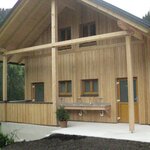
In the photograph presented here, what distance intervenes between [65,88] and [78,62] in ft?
4.92

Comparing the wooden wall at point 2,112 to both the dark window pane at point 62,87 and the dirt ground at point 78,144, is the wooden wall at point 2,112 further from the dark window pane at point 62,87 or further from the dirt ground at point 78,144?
the dirt ground at point 78,144

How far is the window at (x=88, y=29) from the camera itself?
14289 mm

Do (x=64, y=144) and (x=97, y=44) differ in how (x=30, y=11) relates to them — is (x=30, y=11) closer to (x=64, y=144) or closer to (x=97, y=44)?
(x=97, y=44)

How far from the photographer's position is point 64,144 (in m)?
9.41

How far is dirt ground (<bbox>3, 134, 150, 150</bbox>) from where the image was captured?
853 centimetres

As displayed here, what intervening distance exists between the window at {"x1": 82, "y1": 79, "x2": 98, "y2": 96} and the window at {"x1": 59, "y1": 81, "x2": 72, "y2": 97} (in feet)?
2.62

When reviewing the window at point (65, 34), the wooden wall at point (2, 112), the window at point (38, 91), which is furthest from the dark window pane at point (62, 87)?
the wooden wall at point (2, 112)

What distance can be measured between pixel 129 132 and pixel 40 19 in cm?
765

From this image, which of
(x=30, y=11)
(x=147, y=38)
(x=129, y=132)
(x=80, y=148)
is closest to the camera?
(x=80, y=148)

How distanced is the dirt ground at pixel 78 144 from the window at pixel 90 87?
3885 millimetres

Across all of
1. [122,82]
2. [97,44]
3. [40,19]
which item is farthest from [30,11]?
[122,82]

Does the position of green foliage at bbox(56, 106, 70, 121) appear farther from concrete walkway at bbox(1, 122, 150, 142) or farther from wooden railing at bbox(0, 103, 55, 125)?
wooden railing at bbox(0, 103, 55, 125)

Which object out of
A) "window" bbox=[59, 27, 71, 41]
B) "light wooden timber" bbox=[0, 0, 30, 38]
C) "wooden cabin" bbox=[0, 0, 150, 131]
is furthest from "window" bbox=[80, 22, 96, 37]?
"light wooden timber" bbox=[0, 0, 30, 38]

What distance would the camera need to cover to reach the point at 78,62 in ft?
47.5
